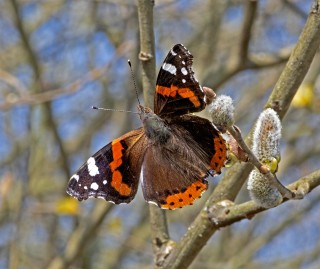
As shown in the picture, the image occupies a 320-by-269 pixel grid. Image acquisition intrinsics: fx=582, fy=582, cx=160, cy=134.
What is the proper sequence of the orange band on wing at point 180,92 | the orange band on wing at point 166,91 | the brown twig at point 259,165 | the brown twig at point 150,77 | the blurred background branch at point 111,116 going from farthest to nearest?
the blurred background branch at point 111,116
the brown twig at point 150,77
the orange band on wing at point 166,91
the orange band on wing at point 180,92
the brown twig at point 259,165

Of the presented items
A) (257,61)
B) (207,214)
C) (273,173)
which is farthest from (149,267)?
(273,173)

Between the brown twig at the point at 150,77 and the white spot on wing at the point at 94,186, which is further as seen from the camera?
the brown twig at the point at 150,77

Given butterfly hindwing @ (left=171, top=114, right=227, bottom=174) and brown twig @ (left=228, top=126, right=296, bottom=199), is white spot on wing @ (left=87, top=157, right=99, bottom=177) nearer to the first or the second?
butterfly hindwing @ (left=171, top=114, right=227, bottom=174)

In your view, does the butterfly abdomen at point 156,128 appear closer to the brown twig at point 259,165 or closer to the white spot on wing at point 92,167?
the white spot on wing at point 92,167

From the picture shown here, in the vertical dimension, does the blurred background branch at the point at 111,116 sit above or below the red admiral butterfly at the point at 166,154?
above

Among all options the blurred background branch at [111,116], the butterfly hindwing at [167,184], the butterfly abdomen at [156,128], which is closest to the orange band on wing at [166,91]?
the butterfly abdomen at [156,128]

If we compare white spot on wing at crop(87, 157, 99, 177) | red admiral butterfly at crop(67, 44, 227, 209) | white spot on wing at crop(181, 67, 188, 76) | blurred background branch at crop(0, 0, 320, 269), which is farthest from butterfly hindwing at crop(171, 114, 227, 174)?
blurred background branch at crop(0, 0, 320, 269)
